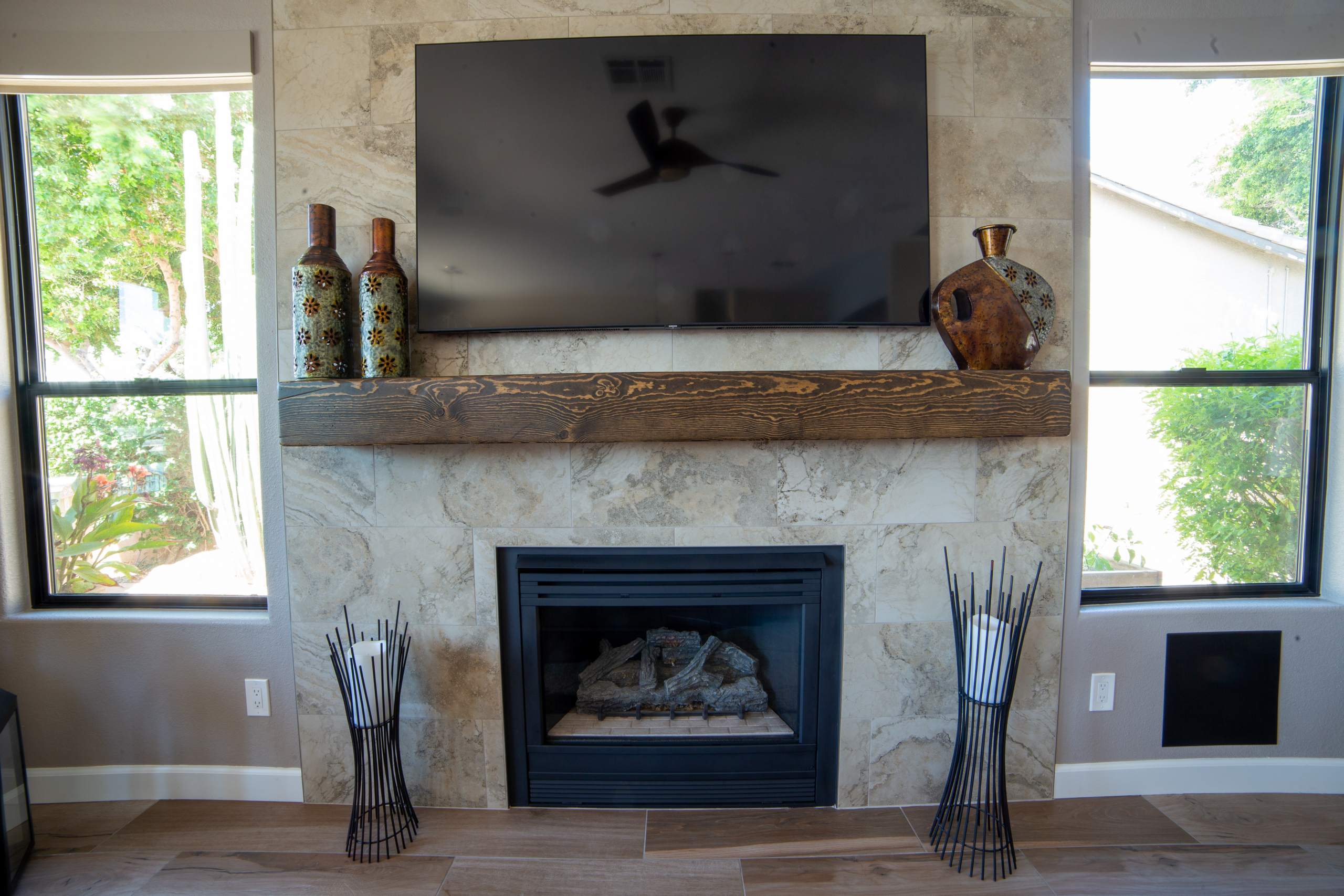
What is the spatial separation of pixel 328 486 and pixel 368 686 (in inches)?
21.2

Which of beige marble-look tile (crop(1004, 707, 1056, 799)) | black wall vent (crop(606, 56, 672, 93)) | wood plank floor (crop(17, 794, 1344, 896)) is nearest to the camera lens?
wood plank floor (crop(17, 794, 1344, 896))

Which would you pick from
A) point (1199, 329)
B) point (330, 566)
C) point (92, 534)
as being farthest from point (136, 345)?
point (1199, 329)

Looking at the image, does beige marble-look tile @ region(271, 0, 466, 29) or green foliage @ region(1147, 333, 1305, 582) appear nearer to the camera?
beige marble-look tile @ region(271, 0, 466, 29)

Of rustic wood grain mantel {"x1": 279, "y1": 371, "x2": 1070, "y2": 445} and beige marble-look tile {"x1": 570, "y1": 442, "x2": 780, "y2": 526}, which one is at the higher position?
rustic wood grain mantel {"x1": 279, "y1": 371, "x2": 1070, "y2": 445}

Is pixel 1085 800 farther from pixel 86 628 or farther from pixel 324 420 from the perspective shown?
pixel 86 628

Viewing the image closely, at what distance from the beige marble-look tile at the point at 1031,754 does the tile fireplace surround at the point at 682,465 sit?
70 millimetres

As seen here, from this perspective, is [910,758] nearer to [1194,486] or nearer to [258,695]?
[1194,486]

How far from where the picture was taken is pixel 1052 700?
1587 mm

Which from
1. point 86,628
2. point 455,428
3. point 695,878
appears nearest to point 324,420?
point 455,428

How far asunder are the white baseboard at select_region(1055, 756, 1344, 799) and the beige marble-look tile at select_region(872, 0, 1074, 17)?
6.76 ft

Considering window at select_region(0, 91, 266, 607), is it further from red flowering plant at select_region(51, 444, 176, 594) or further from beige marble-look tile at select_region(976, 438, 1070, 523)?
beige marble-look tile at select_region(976, 438, 1070, 523)

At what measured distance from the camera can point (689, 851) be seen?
1.41 m

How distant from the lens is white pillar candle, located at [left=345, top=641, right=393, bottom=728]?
1.39m

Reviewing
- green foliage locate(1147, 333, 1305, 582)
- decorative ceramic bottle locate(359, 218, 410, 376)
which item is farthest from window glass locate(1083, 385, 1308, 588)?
decorative ceramic bottle locate(359, 218, 410, 376)
